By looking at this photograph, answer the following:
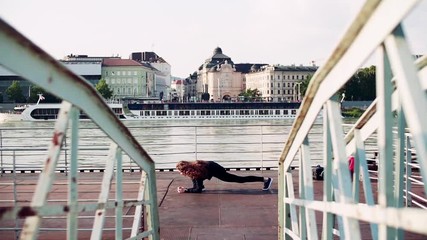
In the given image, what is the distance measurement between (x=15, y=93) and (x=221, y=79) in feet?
158

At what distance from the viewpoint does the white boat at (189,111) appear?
52594mm

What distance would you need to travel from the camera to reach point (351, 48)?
1384 mm

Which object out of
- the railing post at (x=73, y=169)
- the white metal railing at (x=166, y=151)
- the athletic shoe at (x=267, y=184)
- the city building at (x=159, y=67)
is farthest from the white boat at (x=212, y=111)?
the city building at (x=159, y=67)

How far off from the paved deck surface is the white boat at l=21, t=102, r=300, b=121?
4550 cm

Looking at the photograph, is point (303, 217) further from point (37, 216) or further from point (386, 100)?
point (37, 216)

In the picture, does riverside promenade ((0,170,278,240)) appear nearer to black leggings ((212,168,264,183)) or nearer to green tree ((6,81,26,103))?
black leggings ((212,168,264,183))

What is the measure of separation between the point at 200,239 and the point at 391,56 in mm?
3377

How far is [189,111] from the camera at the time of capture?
56.2 m

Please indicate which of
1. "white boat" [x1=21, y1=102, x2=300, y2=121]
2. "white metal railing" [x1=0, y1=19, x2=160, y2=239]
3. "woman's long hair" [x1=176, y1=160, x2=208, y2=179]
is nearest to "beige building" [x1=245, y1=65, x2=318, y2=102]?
"white boat" [x1=21, y1=102, x2=300, y2=121]

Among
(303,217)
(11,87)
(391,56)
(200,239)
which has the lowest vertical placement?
(200,239)

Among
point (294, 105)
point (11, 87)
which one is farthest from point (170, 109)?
point (11, 87)

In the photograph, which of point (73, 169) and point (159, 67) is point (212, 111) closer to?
point (73, 169)

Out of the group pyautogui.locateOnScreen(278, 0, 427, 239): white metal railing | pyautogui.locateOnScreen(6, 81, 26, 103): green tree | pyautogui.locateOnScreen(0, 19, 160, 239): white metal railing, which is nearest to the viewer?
pyautogui.locateOnScreen(278, 0, 427, 239): white metal railing

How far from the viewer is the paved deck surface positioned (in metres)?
4.32
